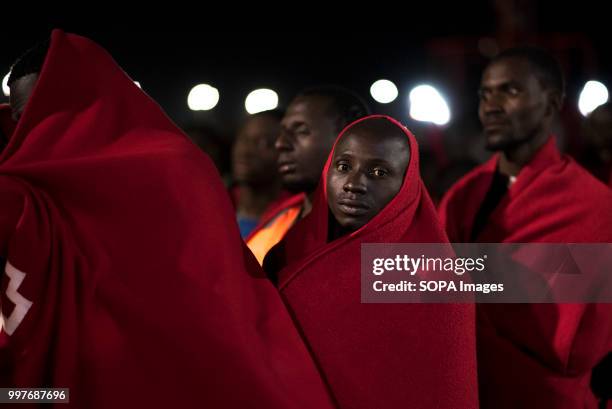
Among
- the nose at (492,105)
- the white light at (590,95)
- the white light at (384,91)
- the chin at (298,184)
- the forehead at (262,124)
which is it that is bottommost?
the chin at (298,184)

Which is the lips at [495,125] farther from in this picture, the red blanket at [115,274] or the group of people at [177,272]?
the red blanket at [115,274]

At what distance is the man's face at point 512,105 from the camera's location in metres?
3.20

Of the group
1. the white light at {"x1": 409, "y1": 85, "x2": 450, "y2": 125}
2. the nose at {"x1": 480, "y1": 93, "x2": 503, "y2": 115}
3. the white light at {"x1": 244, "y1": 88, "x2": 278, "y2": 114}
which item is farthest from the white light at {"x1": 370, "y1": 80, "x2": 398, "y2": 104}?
the nose at {"x1": 480, "y1": 93, "x2": 503, "y2": 115}

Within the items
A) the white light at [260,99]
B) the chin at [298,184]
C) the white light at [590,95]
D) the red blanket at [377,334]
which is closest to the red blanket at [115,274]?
the red blanket at [377,334]

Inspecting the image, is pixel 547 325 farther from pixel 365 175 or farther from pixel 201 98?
pixel 201 98

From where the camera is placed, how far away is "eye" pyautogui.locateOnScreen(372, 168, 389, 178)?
2283 mm

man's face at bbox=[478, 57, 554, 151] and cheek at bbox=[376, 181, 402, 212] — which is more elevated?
man's face at bbox=[478, 57, 554, 151]

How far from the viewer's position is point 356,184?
2.25m

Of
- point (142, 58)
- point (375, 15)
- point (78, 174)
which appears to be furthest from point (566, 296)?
point (375, 15)

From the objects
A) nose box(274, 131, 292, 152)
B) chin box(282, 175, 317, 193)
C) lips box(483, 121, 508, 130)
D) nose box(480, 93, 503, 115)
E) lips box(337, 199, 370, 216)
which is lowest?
lips box(337, 199, 370, 216)

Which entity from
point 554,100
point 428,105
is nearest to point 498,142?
point 554,100

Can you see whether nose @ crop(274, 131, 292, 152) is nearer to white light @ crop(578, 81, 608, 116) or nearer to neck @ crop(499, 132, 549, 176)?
neck @ crop(499, 132, 549, 176)

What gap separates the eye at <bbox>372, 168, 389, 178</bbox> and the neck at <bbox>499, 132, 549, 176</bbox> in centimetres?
108

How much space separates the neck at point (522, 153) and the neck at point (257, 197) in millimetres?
1374
